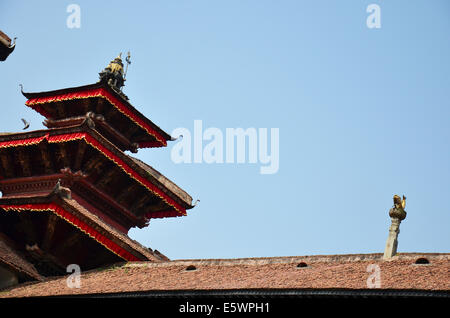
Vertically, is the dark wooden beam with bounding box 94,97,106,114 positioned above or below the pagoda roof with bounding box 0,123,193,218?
above

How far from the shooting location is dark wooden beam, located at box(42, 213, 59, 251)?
66.0 ft

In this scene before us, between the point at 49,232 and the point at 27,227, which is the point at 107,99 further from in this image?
the point at 49,232

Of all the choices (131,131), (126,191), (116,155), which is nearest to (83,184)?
(116,155)

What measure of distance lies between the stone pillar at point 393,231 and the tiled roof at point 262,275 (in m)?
0.22

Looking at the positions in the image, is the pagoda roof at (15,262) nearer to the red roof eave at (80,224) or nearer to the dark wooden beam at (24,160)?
the red roof eave at (80,224)

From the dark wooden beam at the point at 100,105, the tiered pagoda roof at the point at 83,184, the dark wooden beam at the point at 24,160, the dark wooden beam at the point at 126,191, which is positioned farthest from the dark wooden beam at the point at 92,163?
the dark wooden beam at the point at 100,105

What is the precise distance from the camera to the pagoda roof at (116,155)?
74.1 ft

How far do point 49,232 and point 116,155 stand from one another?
3.87m

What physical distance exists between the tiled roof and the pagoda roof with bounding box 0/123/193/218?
Answer: 452cm

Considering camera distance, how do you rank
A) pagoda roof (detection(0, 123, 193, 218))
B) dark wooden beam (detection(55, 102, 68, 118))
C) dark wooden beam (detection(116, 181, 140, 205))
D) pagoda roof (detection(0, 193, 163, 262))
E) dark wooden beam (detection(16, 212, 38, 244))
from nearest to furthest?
pagoda roof (detection(0, 193, 163, 262)), dark wooden beam (detection(16, 212, 38, 244)), pagoda roof (detection(0, 123, 193, 218)), dark wooden beam (detection(116, 181, 140, 205)), dark wooden beam (detection(55, 102, 68, 118))

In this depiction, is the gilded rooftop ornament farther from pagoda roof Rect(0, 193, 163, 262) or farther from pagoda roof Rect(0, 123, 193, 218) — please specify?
pagoda roof Rect(0, 193, 163, 262)

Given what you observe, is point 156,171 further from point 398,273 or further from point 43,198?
point 398,273

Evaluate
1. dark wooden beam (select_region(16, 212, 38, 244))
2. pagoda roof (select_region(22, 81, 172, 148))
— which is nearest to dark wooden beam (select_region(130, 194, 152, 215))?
pagoda roof (select_region(22, 81, 172, 148))
